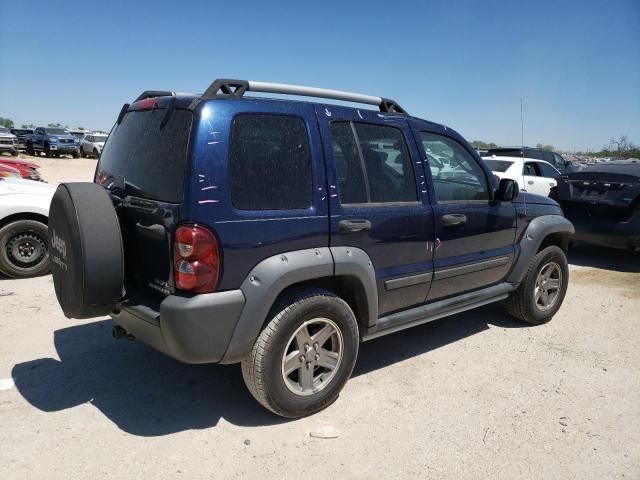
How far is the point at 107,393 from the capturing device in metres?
3.35

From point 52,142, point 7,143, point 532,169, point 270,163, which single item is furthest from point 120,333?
point 52,142

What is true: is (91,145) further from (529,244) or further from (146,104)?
(529,244)

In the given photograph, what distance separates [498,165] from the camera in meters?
11.8

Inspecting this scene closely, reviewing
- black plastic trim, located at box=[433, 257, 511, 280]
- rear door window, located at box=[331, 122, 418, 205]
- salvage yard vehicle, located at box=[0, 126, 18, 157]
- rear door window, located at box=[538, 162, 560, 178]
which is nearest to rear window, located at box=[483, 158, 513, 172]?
rear door window, located at box=[538, 162, 560, 178]

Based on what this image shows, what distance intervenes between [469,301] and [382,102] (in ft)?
5.74

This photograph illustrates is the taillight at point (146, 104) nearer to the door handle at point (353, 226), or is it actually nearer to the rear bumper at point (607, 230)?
the door handle at point (353, 226)

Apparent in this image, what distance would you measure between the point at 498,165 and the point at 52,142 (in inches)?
1077

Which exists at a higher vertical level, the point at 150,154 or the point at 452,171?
the point at 150,154

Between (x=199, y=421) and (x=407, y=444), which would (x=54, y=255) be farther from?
(x=407, y=444)

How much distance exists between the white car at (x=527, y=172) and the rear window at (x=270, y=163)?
9.29 metres

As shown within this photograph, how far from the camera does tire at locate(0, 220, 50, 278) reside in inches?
224

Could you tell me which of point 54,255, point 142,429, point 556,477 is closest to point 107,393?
point 142,429

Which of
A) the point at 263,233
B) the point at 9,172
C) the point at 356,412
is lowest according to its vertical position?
the point at 356,412

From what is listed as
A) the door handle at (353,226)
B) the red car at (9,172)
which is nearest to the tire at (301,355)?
the door handle at (353,226)
